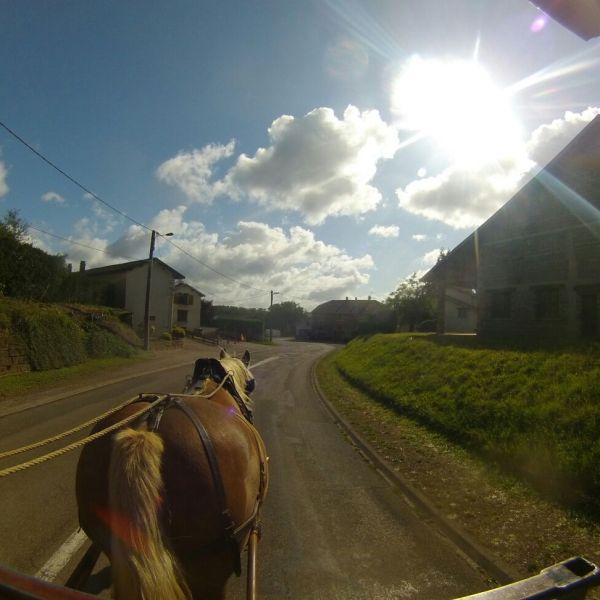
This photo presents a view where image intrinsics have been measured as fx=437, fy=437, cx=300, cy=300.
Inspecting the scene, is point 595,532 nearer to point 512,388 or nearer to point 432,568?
point 432,568

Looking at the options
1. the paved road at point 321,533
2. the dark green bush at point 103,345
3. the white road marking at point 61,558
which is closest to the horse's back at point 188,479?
the paved road at point 321,533

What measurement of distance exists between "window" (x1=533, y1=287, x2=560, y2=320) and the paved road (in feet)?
45.0

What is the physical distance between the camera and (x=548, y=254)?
17469 millimetres

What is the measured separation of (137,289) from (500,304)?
3341 centimetres

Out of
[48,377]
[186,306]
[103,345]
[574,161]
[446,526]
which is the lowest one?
[446,526]

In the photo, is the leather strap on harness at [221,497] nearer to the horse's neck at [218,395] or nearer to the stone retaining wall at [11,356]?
the horse's neck at [218,395]

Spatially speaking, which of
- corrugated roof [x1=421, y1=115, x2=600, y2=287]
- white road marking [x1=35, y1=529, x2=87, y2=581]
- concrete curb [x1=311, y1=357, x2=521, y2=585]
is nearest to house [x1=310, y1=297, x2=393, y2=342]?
corrugated roof [x1=421, y1=115, x2=600, y2=287]

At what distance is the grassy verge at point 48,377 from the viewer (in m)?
12.7

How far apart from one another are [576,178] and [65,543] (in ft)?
63.5

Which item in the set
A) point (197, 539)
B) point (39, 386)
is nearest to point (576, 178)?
point (197, 539)

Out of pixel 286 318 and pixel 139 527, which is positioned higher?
pixel 286 318

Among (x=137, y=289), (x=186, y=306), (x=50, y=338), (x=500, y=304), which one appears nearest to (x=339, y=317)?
(x=186, y=306)

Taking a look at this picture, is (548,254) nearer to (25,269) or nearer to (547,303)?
(547,303)

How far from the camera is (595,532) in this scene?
443cm
